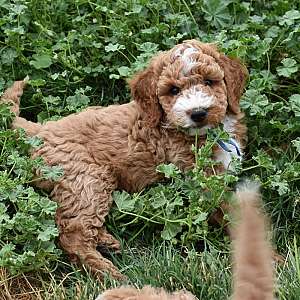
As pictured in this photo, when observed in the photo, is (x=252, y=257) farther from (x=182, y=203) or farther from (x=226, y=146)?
(x=226, y=146)

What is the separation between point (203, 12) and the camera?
6465 millimetres

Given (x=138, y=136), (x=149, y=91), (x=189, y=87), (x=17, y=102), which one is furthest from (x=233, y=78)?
(x=17, y=102)

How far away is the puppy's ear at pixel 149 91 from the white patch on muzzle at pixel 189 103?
0.75 feet

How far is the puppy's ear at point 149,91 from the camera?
202 inches

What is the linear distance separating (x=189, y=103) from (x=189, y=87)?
0.37ft

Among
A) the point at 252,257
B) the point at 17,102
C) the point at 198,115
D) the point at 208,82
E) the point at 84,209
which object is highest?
the point at 252,257

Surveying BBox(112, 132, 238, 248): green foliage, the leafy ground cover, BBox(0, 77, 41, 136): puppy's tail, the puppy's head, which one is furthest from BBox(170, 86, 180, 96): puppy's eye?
BBox(0, 77, 41, 136): puppy's tail

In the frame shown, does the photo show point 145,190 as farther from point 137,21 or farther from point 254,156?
point 137,21

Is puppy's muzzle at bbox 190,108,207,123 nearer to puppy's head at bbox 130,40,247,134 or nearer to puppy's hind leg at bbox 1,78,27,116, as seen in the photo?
puppy's head at bbox 130,40,247,134

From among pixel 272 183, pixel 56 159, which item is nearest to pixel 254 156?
pixel 272 183

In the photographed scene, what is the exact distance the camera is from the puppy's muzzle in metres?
4.92

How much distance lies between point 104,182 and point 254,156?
3.37ft

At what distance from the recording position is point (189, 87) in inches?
196

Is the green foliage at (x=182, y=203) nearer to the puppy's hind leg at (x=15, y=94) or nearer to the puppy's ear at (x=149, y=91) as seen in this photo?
the puppy's ear at (x=149, y=91)
